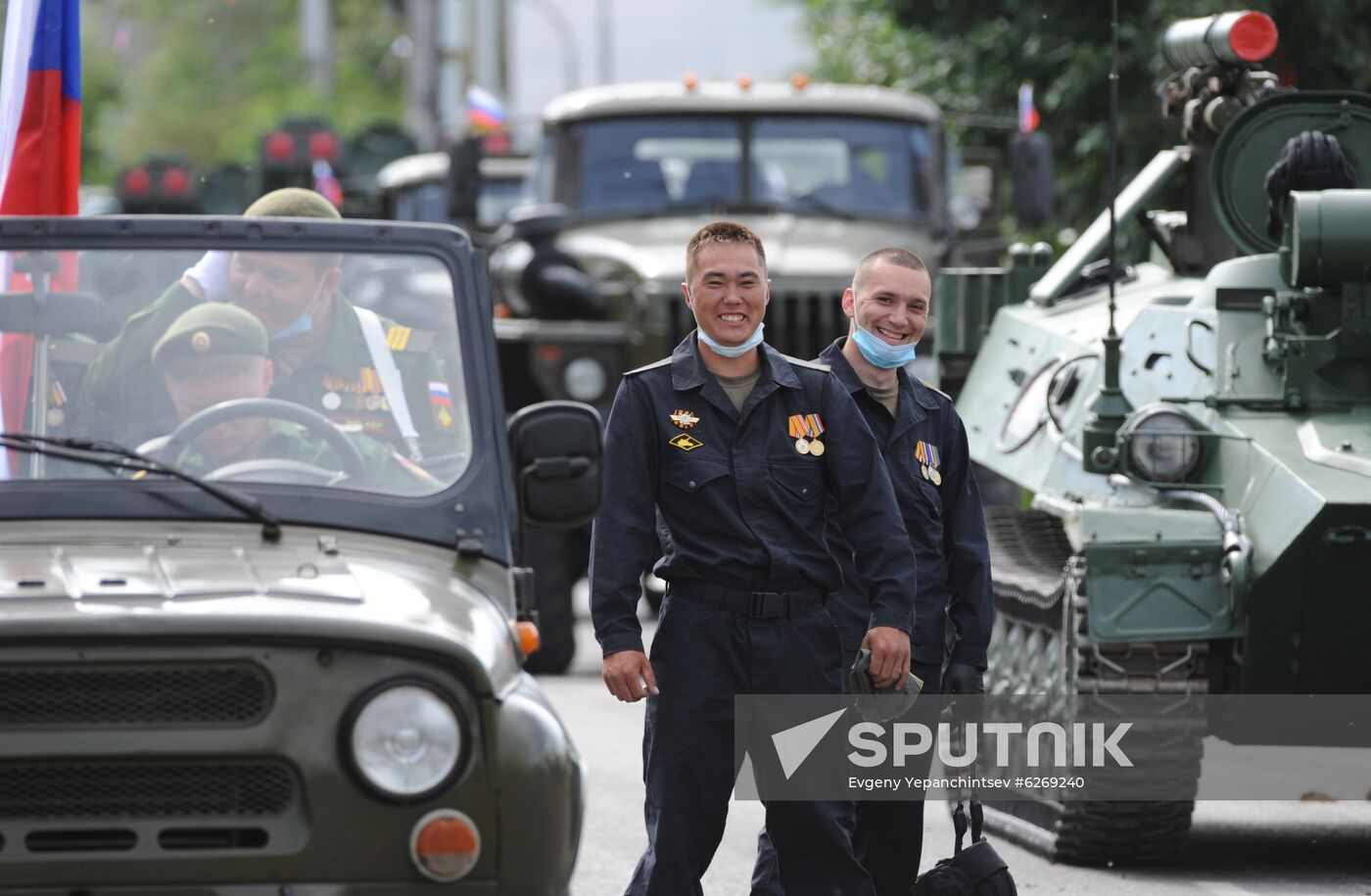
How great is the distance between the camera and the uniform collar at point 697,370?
621cm

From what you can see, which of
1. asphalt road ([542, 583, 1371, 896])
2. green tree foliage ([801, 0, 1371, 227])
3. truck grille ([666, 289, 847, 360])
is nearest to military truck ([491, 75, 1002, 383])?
Result: truck grille ([666, 289, 847, 360])

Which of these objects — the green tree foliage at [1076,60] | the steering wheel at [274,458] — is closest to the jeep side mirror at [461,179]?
the green tree foliage at [1076,60]

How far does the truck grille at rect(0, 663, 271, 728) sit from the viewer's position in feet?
15.5

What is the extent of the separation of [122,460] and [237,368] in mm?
346

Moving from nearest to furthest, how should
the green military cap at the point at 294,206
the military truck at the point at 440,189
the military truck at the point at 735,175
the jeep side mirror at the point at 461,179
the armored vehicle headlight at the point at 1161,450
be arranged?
the green military cap at the point at 294,206 < the armored vehicle headlight at the point at 1161,450 < the military truck at the point at 735,175 < the jeep side mirror at the point at 461,179 < the military truck at the point at 440,189

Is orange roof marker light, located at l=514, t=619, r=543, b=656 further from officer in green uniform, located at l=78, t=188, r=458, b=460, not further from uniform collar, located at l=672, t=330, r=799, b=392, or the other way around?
uniform collar, located at l=672, t=330, r=799, b=392

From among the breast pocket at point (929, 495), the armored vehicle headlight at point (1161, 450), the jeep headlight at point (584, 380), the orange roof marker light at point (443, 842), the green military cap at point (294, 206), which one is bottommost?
the jeep headlight at point (584, 380)

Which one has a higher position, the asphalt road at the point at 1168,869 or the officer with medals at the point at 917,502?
the officer with medals at the point at 917,502

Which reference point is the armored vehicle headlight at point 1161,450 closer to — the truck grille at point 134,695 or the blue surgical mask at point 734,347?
the blue surgical mask at point 734,347

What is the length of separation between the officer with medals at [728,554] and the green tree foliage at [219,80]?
48.2 meters

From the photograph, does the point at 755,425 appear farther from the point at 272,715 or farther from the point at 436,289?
the point at 272,715

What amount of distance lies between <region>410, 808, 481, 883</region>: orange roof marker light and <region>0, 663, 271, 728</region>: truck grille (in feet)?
1.14

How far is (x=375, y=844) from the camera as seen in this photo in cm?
473

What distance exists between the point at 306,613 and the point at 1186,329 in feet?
17.7
